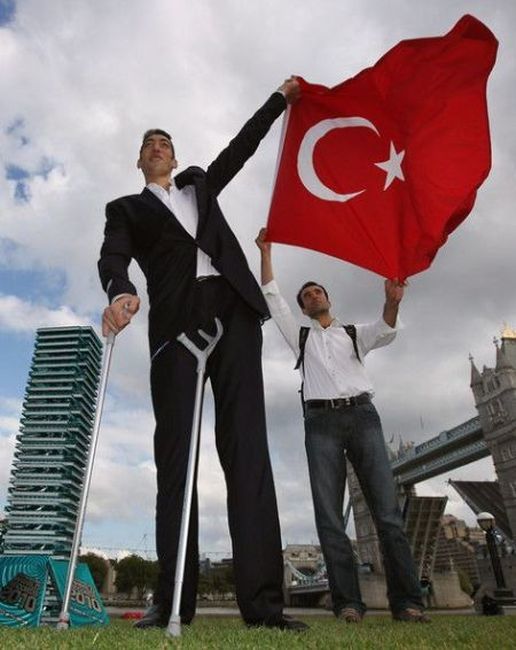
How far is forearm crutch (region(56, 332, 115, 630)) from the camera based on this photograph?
2.31 meters

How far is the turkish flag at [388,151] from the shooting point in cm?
481

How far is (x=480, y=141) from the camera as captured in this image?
498 cm

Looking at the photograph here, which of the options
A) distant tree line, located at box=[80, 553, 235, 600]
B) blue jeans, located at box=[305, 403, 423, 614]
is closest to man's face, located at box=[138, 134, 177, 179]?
blue jeans, located at box=[305, 403, 423, 614]

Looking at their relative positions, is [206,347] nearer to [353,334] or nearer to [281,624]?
[281,624]

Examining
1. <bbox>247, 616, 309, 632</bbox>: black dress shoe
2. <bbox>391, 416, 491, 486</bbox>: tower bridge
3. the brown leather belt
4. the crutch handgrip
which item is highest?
<bbox>391, 416, 491, 486</bbox>: tower bridge

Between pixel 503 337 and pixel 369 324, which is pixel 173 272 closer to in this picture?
pixel 369 324

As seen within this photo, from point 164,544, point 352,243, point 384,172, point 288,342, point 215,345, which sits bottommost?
point 164,544

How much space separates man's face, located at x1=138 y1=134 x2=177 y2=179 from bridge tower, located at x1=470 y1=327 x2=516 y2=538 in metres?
74.3

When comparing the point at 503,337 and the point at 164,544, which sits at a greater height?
the point at 503,337

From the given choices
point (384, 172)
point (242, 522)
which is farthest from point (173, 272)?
point (384, 172)

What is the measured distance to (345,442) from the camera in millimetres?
4445

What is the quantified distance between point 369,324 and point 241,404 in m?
2.36

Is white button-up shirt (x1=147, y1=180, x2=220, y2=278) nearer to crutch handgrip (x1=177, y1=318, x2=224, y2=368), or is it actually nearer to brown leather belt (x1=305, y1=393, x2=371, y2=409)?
crutch handgrip (x1=177, y1=318, x2=224, y2=368)

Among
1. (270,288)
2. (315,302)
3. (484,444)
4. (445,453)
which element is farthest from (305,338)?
(445,453)
